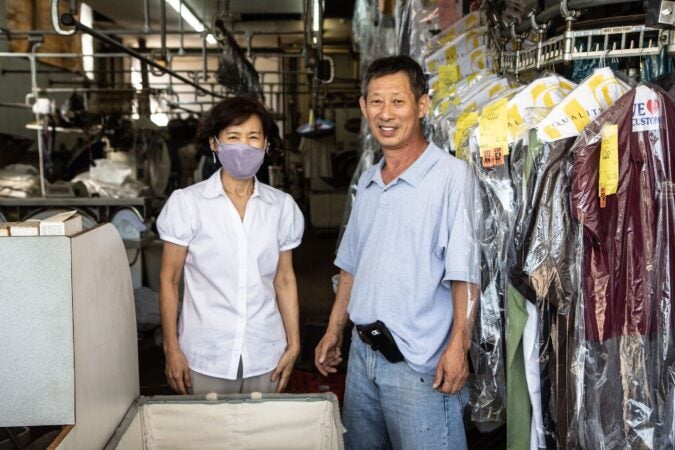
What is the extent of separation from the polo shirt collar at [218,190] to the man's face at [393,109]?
0.50 m

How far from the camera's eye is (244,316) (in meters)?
2.04

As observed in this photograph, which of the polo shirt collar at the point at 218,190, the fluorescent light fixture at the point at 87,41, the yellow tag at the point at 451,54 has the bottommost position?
the polo shirt collar at the point at 218,190

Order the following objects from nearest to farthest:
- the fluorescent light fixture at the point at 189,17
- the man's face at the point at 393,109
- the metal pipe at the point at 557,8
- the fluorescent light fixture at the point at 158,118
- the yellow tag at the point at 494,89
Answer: the metal pipe at the point at 557,8
the man's face at the point at 393,109
the yellow tag at the point at 494,89
the fluorescent light fixture at the point at 158,118
the fluorescent light fixture at the point at 189,17

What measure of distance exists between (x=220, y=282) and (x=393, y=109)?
80 cm

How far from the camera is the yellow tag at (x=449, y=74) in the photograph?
9.31 ft

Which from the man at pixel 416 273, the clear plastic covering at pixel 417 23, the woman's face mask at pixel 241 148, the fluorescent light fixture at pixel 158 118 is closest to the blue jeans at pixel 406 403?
the man at pixel 416 273

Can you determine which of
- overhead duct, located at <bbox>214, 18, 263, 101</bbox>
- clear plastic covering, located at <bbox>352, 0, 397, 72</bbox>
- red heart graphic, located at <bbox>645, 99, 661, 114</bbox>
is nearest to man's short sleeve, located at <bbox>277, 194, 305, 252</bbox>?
red heart graphic, located at <bbox>645, 99, 661, 114</bbox>

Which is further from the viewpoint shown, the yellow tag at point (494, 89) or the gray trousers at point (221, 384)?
the yellow tag at point (494, 89)

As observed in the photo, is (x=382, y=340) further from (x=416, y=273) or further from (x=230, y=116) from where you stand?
(x=230, y=116)

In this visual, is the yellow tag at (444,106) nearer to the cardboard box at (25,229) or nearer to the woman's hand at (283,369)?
the woman's hand at (283,369)

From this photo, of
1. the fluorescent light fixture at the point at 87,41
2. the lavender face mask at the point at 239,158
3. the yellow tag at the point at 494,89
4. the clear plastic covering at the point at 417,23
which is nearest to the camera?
the lavender face mask at the point at 239,158

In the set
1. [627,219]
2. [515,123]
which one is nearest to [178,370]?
[515,123]

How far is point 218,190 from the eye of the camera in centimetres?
206

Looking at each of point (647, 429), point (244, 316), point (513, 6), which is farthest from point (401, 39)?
point (647, 429)
